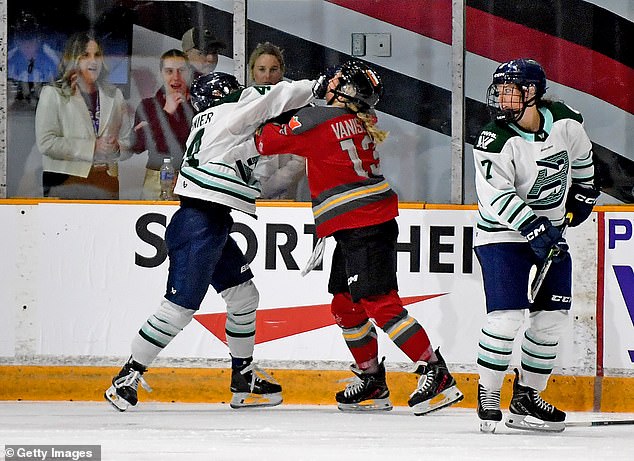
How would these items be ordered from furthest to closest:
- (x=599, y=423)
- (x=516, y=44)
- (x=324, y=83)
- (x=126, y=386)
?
(x=516, y=44), (x=126, y=386), (x=324, y=83), (x=599, y=423)

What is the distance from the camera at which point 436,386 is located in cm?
453

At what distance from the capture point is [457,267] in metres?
5.04

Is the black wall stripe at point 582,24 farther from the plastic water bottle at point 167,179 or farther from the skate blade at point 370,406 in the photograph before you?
the skate blade at point 370,406

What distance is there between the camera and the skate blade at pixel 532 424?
14.2 ft

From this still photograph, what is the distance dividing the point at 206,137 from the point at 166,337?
29.1 inches

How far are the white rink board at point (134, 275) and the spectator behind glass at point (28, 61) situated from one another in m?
0.55

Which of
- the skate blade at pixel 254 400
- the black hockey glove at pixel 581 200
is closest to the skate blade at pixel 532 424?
the black hockey glove at pixel 581 200

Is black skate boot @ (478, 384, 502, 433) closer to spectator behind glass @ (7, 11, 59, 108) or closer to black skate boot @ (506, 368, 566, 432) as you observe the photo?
black skate boot @ (506, 368, 566, 432)

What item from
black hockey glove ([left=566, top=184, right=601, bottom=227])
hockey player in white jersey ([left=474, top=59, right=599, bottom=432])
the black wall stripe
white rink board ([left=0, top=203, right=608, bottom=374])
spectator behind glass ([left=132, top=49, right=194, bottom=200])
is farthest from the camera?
spectator behind glass ([left=132, top=49, right=194, bottom=200])

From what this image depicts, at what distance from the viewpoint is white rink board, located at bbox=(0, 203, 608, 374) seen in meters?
5.07

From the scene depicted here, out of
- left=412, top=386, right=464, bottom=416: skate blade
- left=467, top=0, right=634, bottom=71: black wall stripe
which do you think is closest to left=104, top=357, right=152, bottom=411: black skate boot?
left=412, top=386, right=464, bottom=416: skate blade

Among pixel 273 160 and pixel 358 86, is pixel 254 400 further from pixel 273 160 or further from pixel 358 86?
pixel 358 86

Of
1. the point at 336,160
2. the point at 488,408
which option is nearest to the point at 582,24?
the point at 336,160

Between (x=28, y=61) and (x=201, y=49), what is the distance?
28.6 inches
